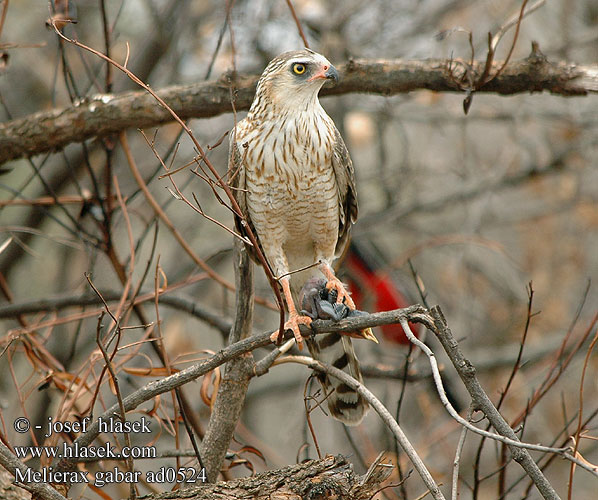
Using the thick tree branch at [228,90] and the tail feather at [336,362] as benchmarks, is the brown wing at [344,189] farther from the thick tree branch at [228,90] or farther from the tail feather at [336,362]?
the tail feather at [336,362]

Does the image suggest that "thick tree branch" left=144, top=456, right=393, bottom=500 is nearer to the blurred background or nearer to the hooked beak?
the hooked beak

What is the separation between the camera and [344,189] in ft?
11.4

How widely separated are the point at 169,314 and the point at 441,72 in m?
5.03

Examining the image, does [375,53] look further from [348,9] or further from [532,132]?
[532,132]

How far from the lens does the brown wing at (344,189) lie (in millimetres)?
3377

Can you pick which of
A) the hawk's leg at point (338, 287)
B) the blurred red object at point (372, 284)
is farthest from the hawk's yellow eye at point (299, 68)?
the blurred red object at point (372, 284)

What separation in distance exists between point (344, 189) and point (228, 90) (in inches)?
30.6

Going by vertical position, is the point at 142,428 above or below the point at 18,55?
below

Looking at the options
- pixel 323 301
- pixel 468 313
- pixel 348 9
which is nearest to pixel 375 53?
pixel 348 9

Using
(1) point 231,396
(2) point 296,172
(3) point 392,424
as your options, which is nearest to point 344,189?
(2) point 296,172

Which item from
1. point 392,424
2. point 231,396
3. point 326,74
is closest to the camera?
point 392,424

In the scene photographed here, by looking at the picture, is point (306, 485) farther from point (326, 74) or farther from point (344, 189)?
point (326, 74)

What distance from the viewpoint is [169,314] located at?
25.2ft

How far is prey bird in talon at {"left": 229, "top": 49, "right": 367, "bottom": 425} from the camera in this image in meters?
3.19
